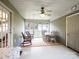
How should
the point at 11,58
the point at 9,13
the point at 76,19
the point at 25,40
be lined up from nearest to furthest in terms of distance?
the point at 11,58, the point at 9,13, the point at 76,19, the point at 25,40

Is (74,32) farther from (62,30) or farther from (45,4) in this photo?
(45,4)

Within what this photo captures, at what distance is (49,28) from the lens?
13.0m

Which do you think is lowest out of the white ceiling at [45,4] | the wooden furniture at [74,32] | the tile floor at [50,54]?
the tile floor at [50,54]

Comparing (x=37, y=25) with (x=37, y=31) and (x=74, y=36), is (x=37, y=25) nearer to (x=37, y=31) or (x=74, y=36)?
(x=37, y=31)

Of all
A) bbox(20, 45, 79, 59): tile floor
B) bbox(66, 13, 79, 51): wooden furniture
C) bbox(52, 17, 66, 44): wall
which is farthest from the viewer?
bbox(52, 17, 66, 44): wall

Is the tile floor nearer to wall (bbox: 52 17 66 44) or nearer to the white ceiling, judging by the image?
wall (bbox: 52 17 66 44)

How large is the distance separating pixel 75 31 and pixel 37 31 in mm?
7634

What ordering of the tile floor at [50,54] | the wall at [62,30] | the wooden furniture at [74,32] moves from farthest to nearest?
the wall at [62,30]
the wooden furniture at [74,32]
the tile floor at [50,54]

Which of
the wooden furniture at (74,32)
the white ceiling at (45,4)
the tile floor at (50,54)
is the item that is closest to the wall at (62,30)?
the wooden furniture at (74,32)

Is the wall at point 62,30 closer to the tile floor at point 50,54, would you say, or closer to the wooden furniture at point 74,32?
the wooden furniture at point 74,32

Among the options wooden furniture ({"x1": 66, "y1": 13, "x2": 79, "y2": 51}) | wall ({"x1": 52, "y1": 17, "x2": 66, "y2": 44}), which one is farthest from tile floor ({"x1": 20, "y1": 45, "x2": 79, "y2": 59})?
wall ({"x1": 52, "y1": 17, "x2": 66, "y2": 44})

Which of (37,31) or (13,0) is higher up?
(13,0)

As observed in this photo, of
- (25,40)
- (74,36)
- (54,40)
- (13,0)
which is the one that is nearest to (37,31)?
(54,40)

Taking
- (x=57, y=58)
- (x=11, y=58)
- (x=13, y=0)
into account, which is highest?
(x=13, y=0)
